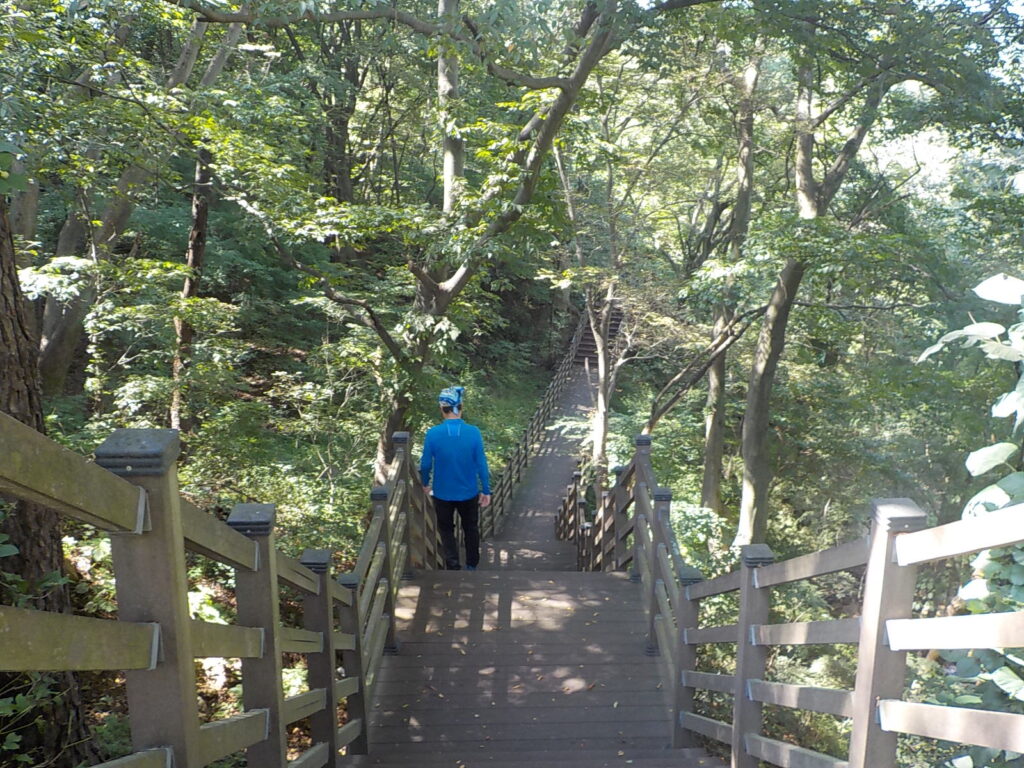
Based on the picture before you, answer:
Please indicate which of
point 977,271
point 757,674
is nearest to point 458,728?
point 757,674

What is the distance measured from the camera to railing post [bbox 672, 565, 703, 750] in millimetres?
4762

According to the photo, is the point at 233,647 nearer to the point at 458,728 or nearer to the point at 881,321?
the point at 458,728

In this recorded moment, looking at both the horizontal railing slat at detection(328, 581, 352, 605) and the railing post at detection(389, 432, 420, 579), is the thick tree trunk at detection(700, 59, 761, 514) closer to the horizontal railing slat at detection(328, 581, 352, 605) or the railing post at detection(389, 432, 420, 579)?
the railing post at detection(389, 432, 420, 579)

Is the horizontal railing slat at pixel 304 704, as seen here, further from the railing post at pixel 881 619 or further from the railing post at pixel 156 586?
the railing post at pixel 881 619

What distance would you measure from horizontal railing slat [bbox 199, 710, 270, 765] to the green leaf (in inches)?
86.0

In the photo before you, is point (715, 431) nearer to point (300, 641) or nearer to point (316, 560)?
point (316, 560)

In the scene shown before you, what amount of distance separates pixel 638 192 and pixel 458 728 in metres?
13.1

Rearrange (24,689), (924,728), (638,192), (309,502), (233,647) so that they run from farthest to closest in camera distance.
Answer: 1. (638,192)
2. (309,502)
3. (24,689)
4. (233,647)
5. (924,728)

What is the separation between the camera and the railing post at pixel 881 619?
233 cm

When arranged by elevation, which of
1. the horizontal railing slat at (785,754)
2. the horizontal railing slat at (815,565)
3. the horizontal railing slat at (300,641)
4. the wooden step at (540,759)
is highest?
the horizontal railing slat at (815,565)

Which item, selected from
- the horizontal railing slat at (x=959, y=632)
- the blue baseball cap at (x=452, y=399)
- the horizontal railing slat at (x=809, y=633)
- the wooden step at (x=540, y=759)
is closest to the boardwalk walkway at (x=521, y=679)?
the wooden step at (x=540, y=759)

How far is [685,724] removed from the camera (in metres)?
4.70

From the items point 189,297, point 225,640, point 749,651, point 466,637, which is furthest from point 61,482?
point 189,297

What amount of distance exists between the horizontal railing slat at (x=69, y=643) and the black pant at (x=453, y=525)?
5386 mm
